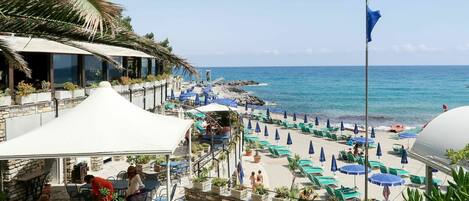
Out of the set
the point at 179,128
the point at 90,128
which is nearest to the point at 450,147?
the point at 179,128

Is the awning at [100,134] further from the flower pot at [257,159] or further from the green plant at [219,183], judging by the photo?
the flower pot at [257,159]

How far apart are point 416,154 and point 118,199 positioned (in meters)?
5.87

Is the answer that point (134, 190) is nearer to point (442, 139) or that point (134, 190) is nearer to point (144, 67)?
point (442, 139)

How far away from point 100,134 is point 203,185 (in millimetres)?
3809

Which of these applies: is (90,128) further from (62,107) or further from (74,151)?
(62,107)

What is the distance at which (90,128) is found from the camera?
9125mm

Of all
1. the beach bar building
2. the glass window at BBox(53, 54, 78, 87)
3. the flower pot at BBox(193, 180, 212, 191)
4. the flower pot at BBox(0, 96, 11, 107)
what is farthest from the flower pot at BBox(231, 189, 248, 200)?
the glass window at BBox(53, 54, 78, 87)

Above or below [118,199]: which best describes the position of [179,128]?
above

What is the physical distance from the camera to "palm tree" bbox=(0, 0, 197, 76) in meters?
7.21

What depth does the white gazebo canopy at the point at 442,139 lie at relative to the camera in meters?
8.36

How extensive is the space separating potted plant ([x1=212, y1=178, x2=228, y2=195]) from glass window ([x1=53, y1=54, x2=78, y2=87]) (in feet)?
29.4

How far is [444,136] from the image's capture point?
873 centimetres

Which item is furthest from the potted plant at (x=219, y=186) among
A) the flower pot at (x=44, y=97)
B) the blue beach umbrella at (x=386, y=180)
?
the blue beach umbrella at (x=386, y=180)

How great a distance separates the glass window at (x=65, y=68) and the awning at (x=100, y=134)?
9.23 m
